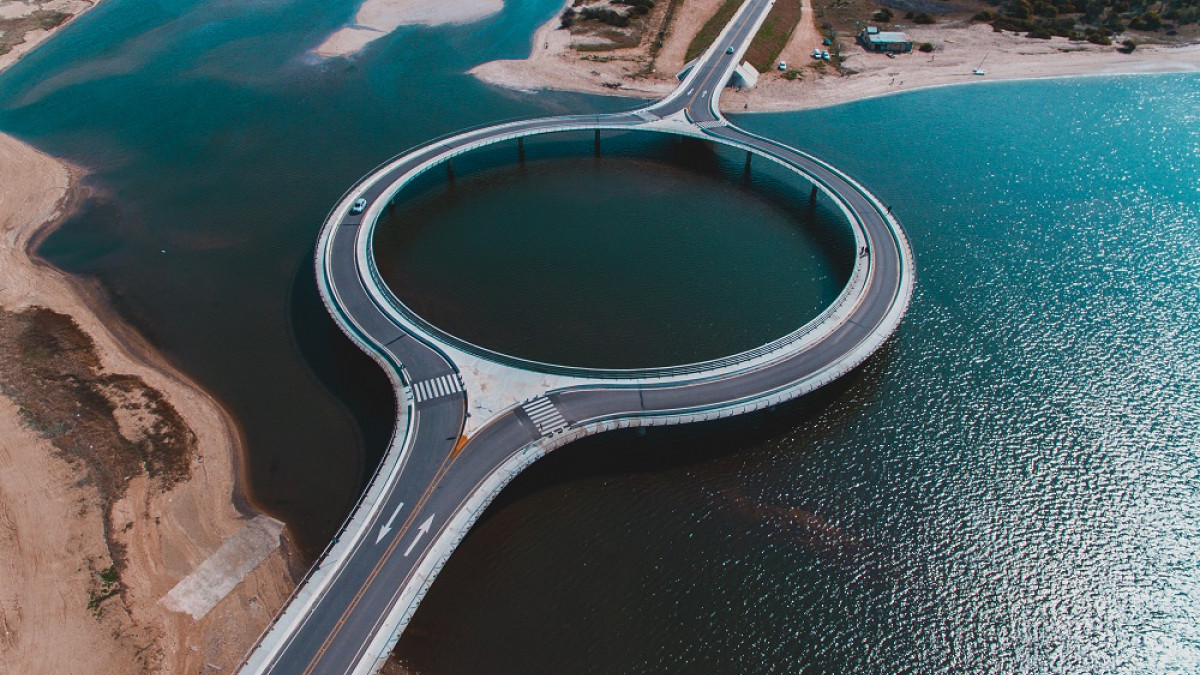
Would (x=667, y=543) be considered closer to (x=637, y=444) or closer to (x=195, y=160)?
(x=637, y=444)

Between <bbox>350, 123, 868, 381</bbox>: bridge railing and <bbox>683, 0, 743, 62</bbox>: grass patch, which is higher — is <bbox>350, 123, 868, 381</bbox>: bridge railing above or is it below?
below

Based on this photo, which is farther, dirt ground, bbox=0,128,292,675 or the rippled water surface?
the rippled water surface

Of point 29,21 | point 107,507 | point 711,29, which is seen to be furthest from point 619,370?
point 29,21

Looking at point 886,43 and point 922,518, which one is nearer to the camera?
point 922,518

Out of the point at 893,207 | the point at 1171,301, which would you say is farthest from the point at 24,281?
the point at 1171,301

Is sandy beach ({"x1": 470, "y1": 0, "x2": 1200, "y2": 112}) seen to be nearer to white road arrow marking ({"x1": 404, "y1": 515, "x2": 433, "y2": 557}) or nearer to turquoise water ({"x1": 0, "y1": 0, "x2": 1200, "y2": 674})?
turquoise water ({"x1": 0, "y1": 0, "x2": 1200, "y2": 674})

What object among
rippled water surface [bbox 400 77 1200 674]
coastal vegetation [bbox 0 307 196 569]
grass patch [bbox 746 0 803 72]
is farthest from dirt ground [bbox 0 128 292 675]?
grass patch [bbox 746 0 803 72]

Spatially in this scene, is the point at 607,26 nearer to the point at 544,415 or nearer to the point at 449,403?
the point at 449,403
